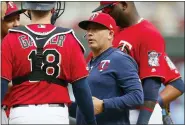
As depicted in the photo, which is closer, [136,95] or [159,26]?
[136,95]

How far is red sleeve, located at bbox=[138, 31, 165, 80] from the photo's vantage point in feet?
20.0

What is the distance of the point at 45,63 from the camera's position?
4.74 metres

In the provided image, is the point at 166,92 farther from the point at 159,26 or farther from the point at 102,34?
the point at 159,26

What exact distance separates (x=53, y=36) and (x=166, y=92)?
7.08 ft

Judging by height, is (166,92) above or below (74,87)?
below

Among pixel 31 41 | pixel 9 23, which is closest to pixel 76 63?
pixel 31 41

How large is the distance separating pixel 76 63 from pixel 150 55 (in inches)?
58.1

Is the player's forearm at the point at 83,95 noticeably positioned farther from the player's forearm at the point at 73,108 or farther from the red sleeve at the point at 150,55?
the red sleeve at the point at 150,55

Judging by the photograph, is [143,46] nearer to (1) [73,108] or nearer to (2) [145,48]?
(2) [145,48]

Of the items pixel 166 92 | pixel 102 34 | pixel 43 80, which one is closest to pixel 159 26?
pixel 166 92

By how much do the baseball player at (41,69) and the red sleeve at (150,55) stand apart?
1366 mm

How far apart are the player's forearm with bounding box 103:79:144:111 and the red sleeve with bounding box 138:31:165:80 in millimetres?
589

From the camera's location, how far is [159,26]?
14.8m

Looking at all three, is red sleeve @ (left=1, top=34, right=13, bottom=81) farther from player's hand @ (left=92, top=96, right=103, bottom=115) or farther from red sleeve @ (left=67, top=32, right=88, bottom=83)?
player's hand @ (left=92, top=96, right=103, bottom=115)
